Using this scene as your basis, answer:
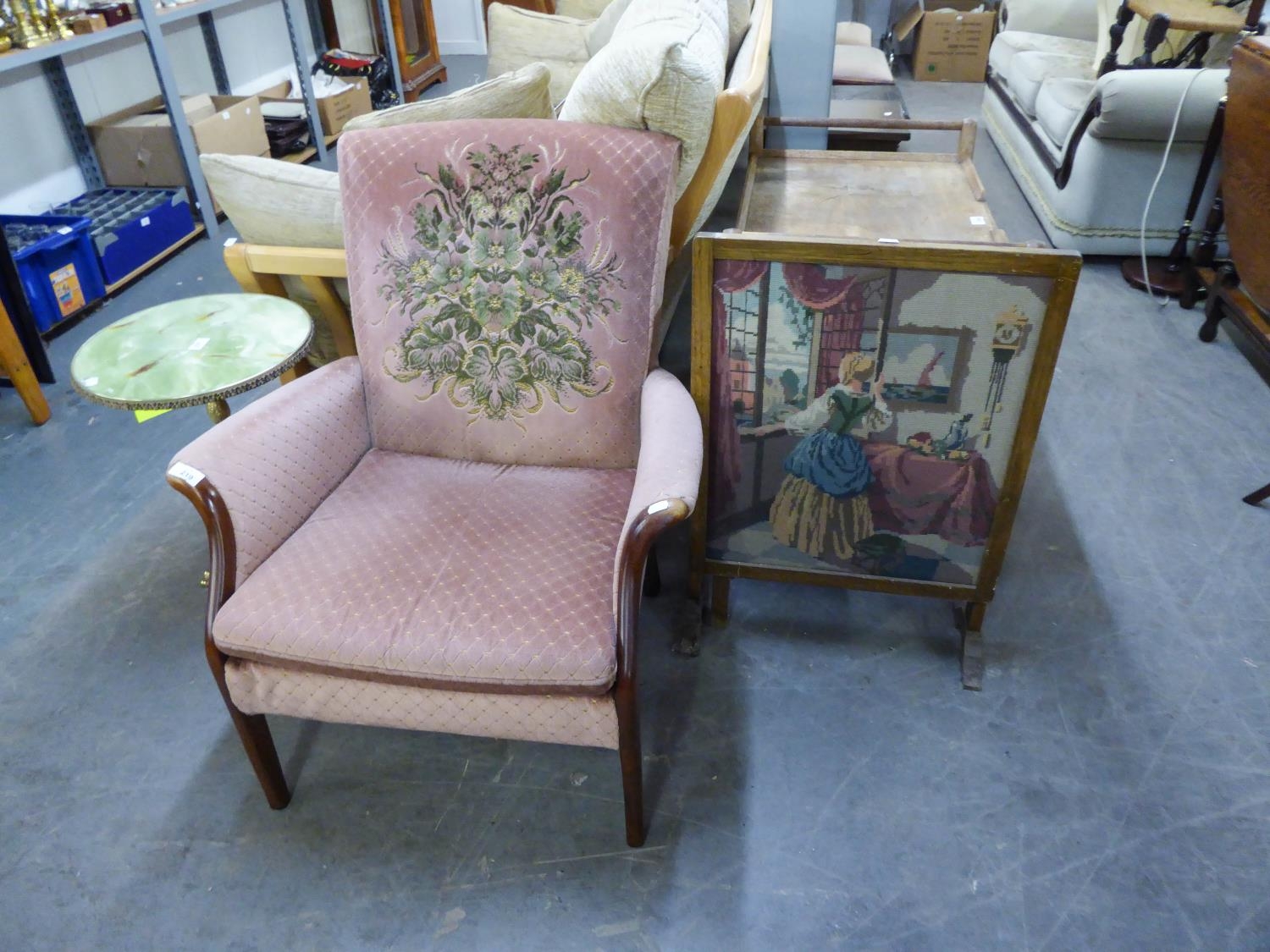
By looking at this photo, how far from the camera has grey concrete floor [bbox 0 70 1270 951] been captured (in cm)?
128

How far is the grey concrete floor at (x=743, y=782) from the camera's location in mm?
1280

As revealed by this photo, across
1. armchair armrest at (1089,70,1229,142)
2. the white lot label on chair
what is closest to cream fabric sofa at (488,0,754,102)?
armchair armrest at (1089,70,1229,142)

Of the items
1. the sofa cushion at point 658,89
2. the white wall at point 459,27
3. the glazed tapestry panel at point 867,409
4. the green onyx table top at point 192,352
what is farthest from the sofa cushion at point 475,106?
the white wall at point 459,27

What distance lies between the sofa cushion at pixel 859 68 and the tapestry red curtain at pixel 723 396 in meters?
2.25

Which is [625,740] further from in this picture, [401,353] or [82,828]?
[82,828]

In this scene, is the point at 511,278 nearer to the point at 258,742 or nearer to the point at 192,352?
the point at 192,352

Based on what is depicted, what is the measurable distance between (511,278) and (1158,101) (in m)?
2.37

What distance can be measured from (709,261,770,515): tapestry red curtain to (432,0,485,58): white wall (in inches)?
229

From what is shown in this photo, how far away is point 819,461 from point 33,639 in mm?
1566

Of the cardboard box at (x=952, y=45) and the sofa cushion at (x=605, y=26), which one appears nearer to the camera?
the sofa cushion at (x=605, y=26)

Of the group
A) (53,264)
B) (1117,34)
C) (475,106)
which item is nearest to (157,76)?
(53,264)

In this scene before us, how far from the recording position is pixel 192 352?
164 centimetres

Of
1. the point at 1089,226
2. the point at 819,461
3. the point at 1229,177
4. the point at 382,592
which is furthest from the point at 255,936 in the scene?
the point at 1089,226

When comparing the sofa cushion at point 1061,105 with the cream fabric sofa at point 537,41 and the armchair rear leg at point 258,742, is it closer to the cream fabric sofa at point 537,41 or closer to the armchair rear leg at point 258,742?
the cream fabric sofa at point 537,41
